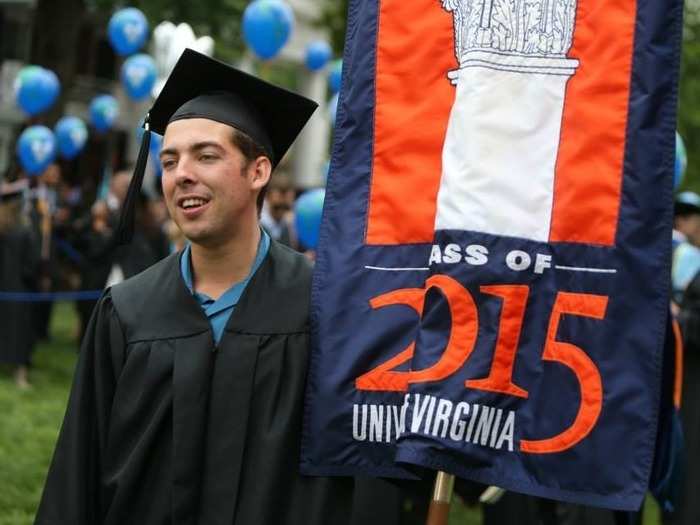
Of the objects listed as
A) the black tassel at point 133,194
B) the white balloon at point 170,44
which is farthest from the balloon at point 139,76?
the black tassel at point 133,194

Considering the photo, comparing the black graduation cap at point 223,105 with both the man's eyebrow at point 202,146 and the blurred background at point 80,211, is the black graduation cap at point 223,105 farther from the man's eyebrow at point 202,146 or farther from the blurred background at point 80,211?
the blurred background at point 80,211

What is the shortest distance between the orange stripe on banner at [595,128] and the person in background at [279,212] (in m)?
9.16

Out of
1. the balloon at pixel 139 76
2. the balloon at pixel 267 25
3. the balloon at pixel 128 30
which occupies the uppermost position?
the balloon at pixel 128 30

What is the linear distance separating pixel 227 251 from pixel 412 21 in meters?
0.80

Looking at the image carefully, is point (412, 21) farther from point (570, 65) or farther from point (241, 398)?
point (241, 398)

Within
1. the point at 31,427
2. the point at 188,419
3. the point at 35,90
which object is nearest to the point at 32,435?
the point at 31,427

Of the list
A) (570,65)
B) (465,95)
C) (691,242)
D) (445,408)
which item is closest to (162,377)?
(445,408)

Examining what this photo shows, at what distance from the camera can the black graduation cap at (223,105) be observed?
366 centimetres

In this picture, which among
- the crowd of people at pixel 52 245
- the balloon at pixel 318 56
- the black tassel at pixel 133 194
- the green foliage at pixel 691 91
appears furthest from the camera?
the green foliage at pixel 691 91

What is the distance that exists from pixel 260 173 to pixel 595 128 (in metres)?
0.93

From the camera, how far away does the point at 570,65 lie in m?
3.34

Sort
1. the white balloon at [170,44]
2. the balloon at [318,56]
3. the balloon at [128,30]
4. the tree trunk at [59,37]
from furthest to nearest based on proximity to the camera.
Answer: the tree trunk at [59,37]
the balloon at [318,56]
the balloon at [128,30]
the white balloon at [170,44]

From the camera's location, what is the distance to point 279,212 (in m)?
13.5

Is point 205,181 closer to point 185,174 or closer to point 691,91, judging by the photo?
point 185,174
